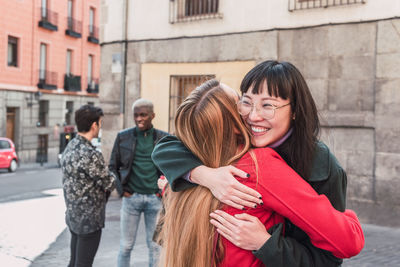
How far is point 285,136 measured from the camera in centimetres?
187

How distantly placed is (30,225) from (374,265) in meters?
5.70

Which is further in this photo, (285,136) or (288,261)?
(285,136)

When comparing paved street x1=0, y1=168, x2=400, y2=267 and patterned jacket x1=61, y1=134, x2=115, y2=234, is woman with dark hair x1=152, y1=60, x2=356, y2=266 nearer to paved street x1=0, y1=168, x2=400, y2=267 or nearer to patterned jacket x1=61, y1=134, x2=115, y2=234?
patterned jacket x1=61, y1=134, x2=115, y2=234

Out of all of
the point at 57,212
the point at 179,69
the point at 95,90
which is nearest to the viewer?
the point at 57,212

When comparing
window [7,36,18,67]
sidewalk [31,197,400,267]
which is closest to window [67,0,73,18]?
window [7,36,18,67]

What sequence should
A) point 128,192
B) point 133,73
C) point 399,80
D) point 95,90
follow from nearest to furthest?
1. point 128,192
2. point 399,80
3. point 133,73
4. point 95,90

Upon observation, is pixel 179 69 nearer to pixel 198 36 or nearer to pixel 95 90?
pixel 198 36

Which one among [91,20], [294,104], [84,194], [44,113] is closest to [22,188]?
[84,194]

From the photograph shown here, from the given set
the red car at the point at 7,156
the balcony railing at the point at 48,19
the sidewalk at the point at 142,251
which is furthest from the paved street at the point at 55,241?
the balcony railing at the point at 48,19

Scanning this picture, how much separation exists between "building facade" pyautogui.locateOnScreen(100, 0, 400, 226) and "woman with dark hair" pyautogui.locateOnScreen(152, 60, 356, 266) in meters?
5.97

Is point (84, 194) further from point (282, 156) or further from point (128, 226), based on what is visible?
point (282, 156)

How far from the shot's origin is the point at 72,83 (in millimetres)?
32250

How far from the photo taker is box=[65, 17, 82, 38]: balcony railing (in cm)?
3143

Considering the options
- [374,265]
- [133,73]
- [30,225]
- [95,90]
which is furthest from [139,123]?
[95,90]
